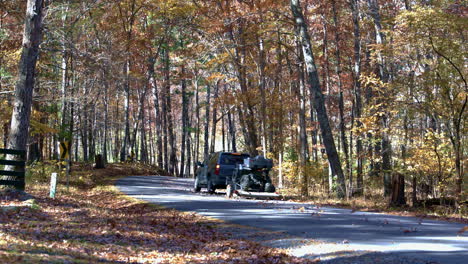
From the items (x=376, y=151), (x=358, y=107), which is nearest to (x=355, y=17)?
(x=358, y=107)

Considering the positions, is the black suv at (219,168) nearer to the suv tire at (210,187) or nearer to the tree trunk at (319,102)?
the suv tire at (210,187)

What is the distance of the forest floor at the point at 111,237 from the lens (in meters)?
8.16

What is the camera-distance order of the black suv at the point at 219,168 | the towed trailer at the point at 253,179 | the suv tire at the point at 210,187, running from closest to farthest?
the towed trailer at the point at 253,179 → the black suv at the point at 219,168 → the suv tire at the point at 210,187

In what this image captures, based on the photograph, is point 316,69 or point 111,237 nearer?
point 111,237

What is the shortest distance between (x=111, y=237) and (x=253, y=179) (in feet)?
36.4

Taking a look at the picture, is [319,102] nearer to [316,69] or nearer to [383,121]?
[316,69]

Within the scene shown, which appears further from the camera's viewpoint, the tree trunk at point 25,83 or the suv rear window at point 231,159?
the suv rear window at point 231,159

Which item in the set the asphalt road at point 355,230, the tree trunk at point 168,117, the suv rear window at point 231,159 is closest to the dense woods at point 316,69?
the tree trunk at point 168,117

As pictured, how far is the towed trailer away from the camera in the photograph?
67.9 feet

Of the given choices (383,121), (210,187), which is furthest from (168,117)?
(383,121)

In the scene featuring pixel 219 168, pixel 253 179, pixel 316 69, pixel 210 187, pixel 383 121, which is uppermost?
pixel 316 69

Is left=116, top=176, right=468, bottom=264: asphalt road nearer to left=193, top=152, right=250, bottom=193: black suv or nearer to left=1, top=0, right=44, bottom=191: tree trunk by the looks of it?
left=1, top=0, right=44, bottom=191: tree trunk

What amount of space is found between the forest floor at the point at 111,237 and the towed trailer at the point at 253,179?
5826 mm

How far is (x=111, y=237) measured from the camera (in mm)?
10219
